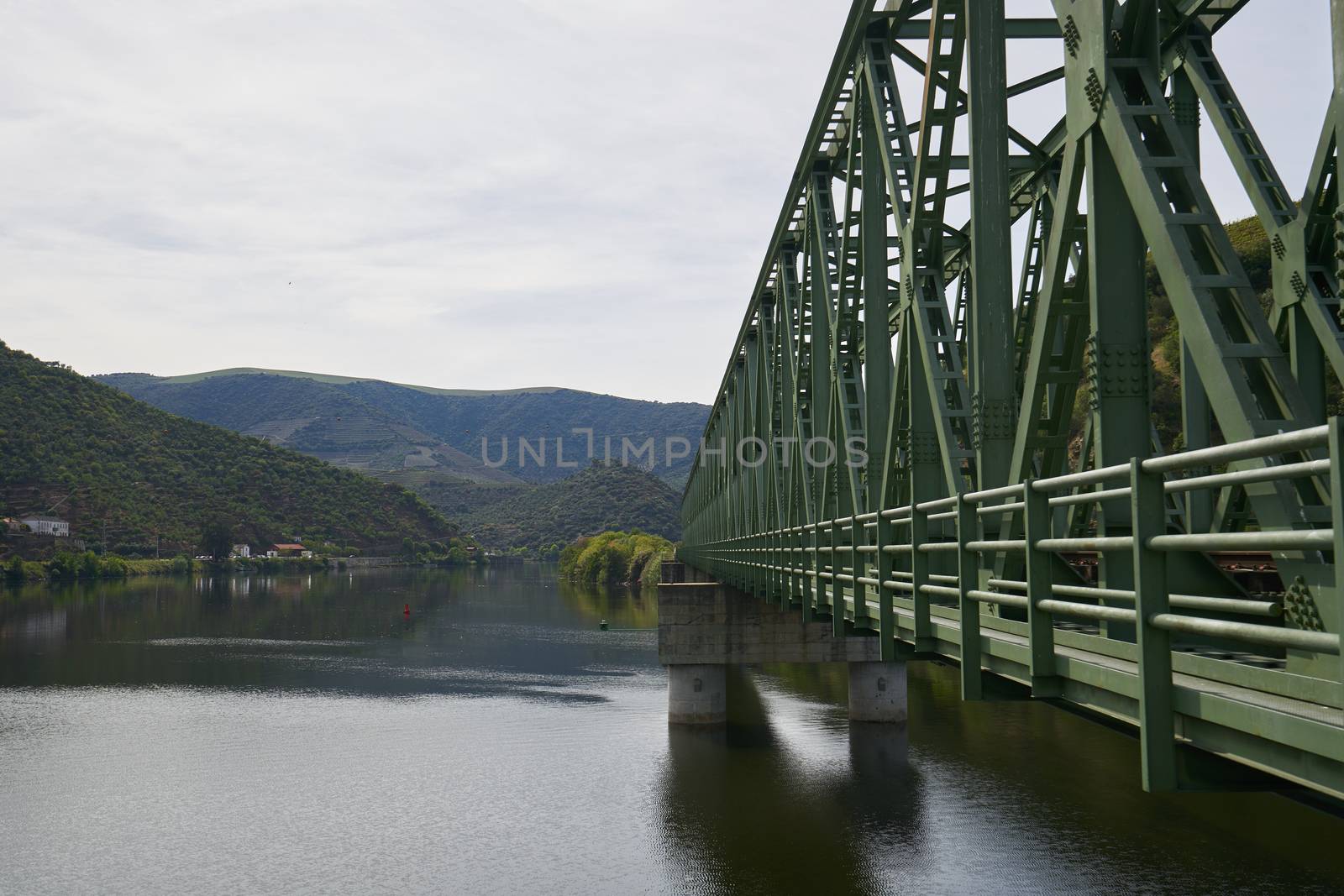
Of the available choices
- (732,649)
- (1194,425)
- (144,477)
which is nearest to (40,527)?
(144,477)

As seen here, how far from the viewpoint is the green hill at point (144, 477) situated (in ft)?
471

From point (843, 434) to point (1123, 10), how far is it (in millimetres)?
9872

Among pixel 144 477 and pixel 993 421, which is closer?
pixel 993 421

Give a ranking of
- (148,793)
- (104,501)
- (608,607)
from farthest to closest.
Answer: (104,501)
(608,607)
(148,793)

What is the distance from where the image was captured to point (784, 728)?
34.6m

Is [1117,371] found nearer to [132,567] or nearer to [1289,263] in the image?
[1289,263]

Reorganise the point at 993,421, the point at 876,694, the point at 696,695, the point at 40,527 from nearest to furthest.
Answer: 1. the point at 993,421
2. the point at 876,694
3. the point at 696,695
4. the point at 40,527

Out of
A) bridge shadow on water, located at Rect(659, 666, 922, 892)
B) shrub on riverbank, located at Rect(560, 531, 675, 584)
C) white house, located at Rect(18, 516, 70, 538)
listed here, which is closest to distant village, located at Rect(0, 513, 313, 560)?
white house, located at Rect(18, 516, 70, 538)

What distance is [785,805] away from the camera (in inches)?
998

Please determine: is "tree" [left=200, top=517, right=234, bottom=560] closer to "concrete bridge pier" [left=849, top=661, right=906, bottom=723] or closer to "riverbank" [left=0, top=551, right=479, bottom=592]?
"riverbank" [left=0, top=551, right=479, bottom=592]

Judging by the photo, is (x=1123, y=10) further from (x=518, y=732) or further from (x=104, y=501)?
Answer: (x=104, y=501)

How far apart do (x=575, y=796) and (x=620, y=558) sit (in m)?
96.2

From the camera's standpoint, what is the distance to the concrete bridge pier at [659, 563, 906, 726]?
32750mm

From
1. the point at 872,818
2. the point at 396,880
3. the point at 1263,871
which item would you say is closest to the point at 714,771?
the point at 872,818
